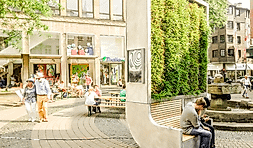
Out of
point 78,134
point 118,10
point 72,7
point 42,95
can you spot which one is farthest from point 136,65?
point 118,10

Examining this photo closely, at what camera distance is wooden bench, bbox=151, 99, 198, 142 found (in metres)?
5.99

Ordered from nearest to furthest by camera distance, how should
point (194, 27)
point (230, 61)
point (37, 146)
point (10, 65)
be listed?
point (37, 146)
point (194, 27)
point (10, 65)
point (230, 61)

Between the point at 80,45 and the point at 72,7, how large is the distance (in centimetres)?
423

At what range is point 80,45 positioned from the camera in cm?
2677

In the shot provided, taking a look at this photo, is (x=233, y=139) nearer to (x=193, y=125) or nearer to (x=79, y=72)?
(x=193, y=125)

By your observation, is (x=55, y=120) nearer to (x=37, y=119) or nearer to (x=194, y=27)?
(x=37, y=119)

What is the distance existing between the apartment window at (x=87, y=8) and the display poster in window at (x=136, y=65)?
22.1 metres

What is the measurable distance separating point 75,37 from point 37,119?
1734 cm

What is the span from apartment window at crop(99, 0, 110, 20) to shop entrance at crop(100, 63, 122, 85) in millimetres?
5637

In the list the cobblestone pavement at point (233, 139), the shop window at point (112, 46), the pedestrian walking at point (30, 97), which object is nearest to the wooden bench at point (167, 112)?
the cobblestone pavement at point (233, 139)

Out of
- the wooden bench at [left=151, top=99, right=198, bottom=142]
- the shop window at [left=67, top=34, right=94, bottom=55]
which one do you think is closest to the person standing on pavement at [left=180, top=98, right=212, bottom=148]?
the wooden bench at [left=151, top=99, right=198, bottom=142]

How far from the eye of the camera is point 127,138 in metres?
7.01

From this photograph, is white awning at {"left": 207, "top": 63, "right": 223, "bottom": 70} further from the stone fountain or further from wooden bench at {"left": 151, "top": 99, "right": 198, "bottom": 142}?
wooden bench at {"left": 151, "top": 99, "right": 198, "bottom": 142}

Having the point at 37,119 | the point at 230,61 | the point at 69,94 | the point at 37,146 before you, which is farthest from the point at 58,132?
the point at 230,61
